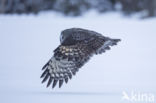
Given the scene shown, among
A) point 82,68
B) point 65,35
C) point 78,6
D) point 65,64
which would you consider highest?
point 78,6

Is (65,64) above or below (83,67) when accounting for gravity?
below

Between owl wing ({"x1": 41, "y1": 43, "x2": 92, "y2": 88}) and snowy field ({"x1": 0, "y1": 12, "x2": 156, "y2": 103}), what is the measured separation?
0.69 ft

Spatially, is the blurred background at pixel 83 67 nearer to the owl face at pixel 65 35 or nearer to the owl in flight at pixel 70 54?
the owl in flight at pixel 70 54

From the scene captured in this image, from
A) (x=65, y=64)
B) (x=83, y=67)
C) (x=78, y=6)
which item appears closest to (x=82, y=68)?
(x=83, y=67)

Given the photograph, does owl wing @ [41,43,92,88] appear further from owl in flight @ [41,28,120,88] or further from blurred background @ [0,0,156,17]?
blurred background @ [0,0,156,17]

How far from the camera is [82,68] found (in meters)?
8.28

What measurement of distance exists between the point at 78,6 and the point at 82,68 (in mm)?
8465

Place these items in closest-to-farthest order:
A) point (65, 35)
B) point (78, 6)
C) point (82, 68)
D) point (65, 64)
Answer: point (65, 35) < point (65, 64) < point (82, 68) < point (78, 6)

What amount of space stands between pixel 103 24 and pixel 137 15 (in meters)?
7.90

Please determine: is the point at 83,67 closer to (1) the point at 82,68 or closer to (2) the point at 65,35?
(1) the point at 82,68

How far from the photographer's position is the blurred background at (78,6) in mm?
16536

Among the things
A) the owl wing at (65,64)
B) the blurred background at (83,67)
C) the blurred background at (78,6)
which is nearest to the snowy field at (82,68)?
the blurred background at (83,67)

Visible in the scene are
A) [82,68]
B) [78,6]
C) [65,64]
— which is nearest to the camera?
[65,64]

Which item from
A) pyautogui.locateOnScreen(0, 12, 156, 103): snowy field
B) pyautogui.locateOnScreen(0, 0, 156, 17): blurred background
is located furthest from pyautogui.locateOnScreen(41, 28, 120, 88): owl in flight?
pyautogui.locateOnScreen(0, 0, 156, 17): blurred background
